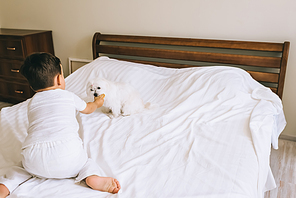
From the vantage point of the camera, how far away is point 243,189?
1127 mm

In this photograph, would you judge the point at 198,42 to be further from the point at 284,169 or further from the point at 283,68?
the point at 284,169

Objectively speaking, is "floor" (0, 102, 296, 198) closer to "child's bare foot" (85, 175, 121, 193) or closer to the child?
"child's bare foot" (85, 175, 121, 193)

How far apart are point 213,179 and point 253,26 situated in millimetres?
1596

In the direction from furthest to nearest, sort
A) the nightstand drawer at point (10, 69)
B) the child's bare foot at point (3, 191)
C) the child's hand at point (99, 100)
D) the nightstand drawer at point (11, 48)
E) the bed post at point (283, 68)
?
the nightstand drawer at point (10, 69), the nightstand drawer at point (11, 48), the bed post at point (283, 68), the child's hand at point (99, 100), the child's bare foot at point (3, 191)

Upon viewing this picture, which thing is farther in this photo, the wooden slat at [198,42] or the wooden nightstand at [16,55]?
the wooden nightstand at [16,55]

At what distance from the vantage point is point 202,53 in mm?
2377

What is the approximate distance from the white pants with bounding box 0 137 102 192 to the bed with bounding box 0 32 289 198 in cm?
5

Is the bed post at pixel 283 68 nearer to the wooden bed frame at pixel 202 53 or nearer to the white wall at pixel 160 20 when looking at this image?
the wooden bed frame at pixel 202 53

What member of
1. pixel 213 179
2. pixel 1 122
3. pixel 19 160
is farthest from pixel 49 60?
pixel 213 179

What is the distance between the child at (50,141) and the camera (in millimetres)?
1140

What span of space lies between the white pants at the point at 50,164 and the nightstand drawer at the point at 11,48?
213 cm

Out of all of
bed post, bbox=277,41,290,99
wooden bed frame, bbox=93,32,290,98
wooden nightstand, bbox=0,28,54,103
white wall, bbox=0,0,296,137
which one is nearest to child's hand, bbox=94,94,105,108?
wooden bed frame, bbox=93,32,290,98

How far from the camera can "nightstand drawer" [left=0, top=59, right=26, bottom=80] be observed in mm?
3087

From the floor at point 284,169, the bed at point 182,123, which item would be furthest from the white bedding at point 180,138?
the floor at point 284,169
